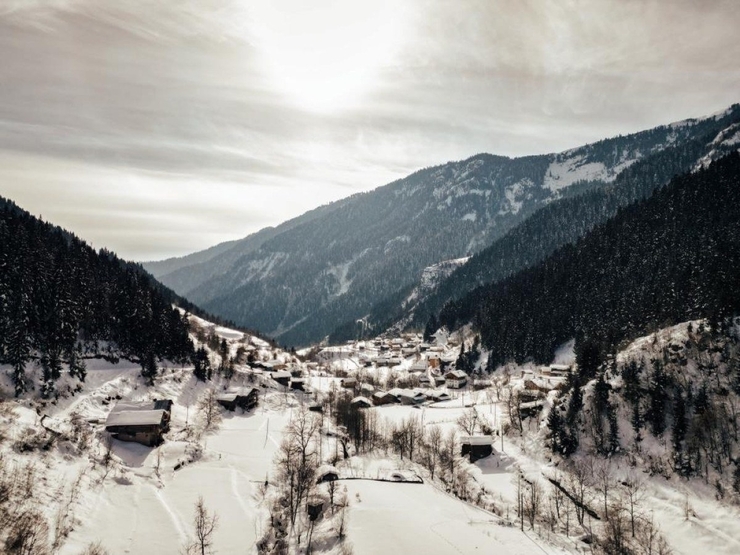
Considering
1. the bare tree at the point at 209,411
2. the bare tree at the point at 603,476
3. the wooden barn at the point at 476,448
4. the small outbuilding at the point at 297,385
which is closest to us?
the bare tree at the point at 603,476

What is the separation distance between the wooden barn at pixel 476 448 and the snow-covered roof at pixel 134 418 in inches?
2197

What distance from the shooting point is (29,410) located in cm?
5850

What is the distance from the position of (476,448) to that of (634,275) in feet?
298

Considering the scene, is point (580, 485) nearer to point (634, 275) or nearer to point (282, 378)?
point (282, 378)

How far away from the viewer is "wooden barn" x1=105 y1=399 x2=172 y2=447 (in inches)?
2662

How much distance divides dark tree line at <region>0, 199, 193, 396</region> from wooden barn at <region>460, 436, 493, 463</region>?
234ft

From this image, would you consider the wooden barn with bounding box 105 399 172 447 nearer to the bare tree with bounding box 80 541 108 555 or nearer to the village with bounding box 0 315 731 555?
the village with bounding box 0 315 731 555

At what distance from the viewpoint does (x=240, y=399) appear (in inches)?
4158

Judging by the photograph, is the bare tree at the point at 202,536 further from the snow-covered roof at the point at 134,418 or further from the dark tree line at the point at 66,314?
the dark tree line at the point at 66,314

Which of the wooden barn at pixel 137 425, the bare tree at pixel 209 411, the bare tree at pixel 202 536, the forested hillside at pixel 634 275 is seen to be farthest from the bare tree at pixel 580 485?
the bare tree at pixel 209 411

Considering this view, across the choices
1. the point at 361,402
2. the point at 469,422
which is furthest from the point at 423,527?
the point at 361,402

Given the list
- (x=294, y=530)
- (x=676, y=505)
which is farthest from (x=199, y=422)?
(x=676, y=505)

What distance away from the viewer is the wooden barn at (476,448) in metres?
79.8

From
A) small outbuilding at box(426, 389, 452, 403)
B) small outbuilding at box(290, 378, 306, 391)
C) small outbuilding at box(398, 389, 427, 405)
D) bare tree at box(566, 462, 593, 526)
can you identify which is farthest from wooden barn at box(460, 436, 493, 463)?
small outbuilding at box(290, 378, 306, 391)
